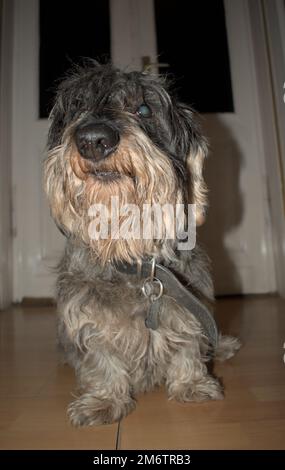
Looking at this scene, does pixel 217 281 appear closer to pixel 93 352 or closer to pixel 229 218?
pixel 229 218

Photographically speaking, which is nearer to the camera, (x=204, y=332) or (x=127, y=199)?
(x=127, y=199)

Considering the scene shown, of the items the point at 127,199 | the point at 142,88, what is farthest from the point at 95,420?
the point at 142,88

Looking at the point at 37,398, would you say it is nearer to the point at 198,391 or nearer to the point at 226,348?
the point at 198,391

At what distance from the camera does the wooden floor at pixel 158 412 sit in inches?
50.3

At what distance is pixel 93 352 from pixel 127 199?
0.63m

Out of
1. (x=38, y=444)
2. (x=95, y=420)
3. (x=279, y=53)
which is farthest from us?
(x=279, y=53)

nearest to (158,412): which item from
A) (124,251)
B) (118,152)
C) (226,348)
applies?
(124,251)

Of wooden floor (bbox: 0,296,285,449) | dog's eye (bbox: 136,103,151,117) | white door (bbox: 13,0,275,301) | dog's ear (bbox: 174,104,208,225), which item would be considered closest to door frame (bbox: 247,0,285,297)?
white door (bbox: 13,0,275,301)

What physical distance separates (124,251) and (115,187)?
280mm

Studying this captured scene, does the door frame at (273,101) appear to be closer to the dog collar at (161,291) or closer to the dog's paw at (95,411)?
the dog collar at (161,291)

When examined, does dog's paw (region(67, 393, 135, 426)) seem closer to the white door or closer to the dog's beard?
the dog's beard

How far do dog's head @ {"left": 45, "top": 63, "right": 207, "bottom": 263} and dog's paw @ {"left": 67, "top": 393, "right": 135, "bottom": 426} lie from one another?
0.55m

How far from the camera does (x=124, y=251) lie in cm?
160

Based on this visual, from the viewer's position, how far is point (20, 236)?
4488mm
